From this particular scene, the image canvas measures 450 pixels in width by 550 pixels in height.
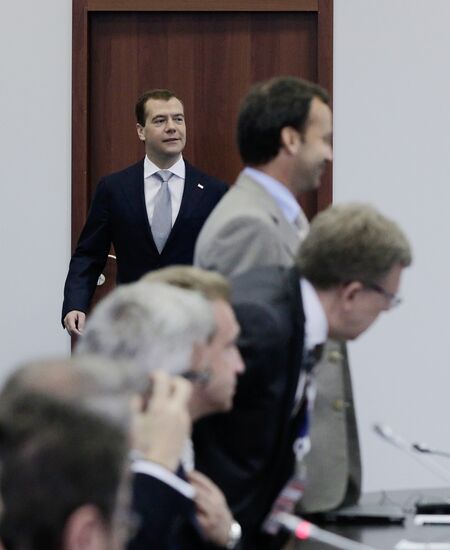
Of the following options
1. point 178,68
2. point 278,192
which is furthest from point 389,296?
point 178,68

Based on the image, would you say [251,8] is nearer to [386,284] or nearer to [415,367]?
[415,367]

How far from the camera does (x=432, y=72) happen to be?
5785 millimetres

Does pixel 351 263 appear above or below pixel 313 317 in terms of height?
above

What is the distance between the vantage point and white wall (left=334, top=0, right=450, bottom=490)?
19.0 feet

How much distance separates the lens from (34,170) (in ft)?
19.2

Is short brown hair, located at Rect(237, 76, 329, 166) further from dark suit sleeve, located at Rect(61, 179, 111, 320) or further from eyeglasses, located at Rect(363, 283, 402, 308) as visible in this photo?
dark suit sleeve, located at Rect(61, 179, 111, 320)

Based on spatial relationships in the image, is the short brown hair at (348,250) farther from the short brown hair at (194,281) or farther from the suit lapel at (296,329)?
the short brown hair at (194,281)

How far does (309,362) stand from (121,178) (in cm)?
278

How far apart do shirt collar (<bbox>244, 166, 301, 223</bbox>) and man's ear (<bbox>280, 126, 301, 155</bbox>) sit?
83 mm

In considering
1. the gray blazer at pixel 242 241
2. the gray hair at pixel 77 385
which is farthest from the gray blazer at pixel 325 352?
the gray hair at pixel 77 385

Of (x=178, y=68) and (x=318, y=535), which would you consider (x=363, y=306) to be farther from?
(x=178, y=68)

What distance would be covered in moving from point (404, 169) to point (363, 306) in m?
3.23

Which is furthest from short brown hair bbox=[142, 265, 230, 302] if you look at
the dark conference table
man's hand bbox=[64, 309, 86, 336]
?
man's hand bbox=[64, 309, 86, 336]

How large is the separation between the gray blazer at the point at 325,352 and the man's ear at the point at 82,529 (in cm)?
158
